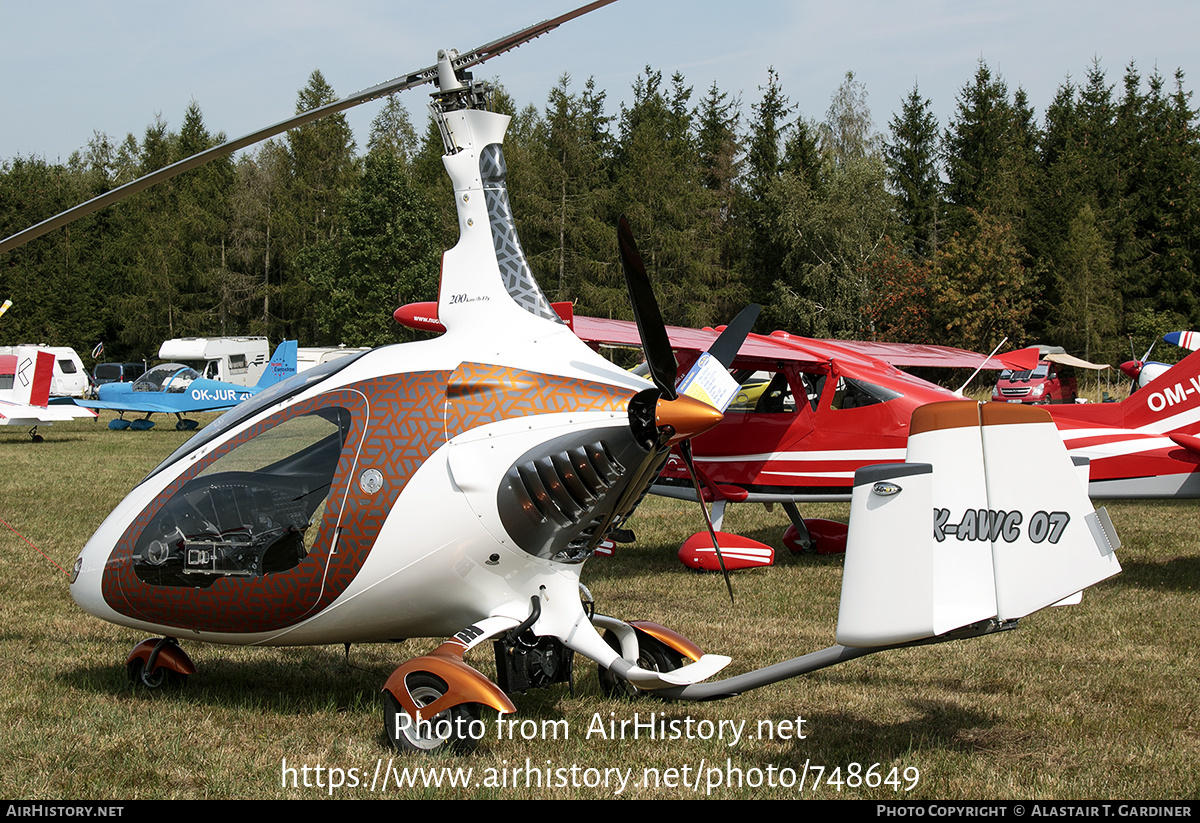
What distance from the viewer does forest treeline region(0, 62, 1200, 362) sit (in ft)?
152

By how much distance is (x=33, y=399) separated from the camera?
2572 centimetres

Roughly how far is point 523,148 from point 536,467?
1946 inches

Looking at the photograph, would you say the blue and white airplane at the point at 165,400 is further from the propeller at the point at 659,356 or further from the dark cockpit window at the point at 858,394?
the propeller at the point at 659,356

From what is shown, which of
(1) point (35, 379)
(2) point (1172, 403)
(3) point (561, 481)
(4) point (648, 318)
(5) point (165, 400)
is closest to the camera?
(4) point (648, 318)

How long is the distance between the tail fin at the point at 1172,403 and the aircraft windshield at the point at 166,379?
28.5 metres

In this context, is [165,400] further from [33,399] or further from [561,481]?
[561,481]

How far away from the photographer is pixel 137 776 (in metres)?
4.51

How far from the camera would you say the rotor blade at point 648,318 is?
4.32 metres

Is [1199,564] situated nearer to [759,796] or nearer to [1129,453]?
[1129,453]

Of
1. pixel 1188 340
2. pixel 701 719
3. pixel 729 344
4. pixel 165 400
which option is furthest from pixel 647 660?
pixel 165 400

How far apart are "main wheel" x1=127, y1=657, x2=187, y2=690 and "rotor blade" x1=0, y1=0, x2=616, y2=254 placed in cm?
256

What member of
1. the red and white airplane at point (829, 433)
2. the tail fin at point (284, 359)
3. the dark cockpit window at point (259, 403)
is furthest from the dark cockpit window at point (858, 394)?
the tail fin at point (284, 359)

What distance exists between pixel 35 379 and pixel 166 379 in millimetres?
9405

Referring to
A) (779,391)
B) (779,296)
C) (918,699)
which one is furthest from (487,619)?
(779,296)
